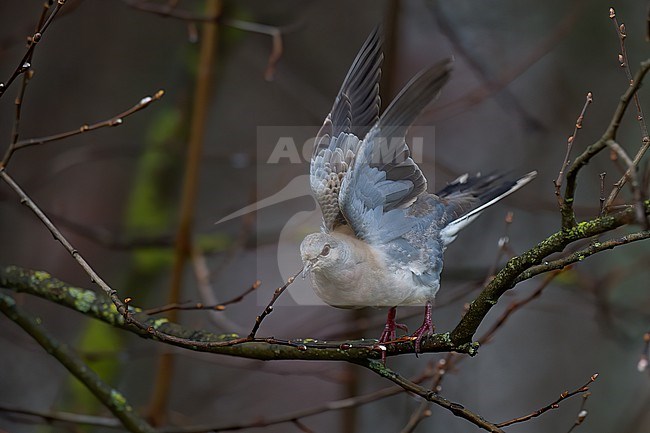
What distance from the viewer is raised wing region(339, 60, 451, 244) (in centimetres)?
204

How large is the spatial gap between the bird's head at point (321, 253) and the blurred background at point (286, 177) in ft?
4.48

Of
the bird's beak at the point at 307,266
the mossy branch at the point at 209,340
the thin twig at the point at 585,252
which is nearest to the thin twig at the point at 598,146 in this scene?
the thin twig at the point at 585,252

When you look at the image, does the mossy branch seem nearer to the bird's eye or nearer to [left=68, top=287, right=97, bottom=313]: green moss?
[left=68, top=287, right=97, bottom=313]: green moss

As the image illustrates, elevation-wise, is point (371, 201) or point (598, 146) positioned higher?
point (371, 201)

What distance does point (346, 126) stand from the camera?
88.0 inches

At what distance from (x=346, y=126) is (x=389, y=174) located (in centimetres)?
19

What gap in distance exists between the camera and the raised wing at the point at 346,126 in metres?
2.17

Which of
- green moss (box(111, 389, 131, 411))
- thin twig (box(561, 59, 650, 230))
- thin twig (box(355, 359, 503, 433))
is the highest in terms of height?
thin twig (box(561, 59, 650, 230))

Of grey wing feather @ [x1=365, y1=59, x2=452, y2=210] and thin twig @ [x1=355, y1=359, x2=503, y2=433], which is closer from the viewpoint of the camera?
thin twig @ [x1=355, y1=359, x2=503, y2=433]

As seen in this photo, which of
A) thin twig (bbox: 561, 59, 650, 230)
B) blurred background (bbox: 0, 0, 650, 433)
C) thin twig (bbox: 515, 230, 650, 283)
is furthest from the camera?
blurred background (bbox: 0, 0, 650, 433)

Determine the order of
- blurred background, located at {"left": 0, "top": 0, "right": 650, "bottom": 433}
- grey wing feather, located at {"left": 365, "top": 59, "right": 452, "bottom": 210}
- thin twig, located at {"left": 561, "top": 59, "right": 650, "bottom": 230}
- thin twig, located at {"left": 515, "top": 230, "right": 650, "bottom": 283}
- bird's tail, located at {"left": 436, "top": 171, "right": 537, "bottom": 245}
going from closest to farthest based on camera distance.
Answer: thin twig, located at {"left": 561, "top": 59, "right": 650, "bottom": 230} < thin twig, located at {"left": 515, "top": 230, "right": 650, "bottom": 283} < grey wing feather, located at {"left": 365, "top": 59, "right": 452, "bottom": 210} < bird's tail, located at {"left": 436, "top": 171, "right": 537, "bottom": 245} < blurred background, located at {"left": 0, "top": 0, "right": 650, "bottom": 433}

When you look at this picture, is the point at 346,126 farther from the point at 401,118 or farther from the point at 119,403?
the point at 119,403

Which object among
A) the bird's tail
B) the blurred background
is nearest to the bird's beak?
the bird's tail

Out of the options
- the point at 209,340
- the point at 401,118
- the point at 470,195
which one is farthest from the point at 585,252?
the point at 470,195
